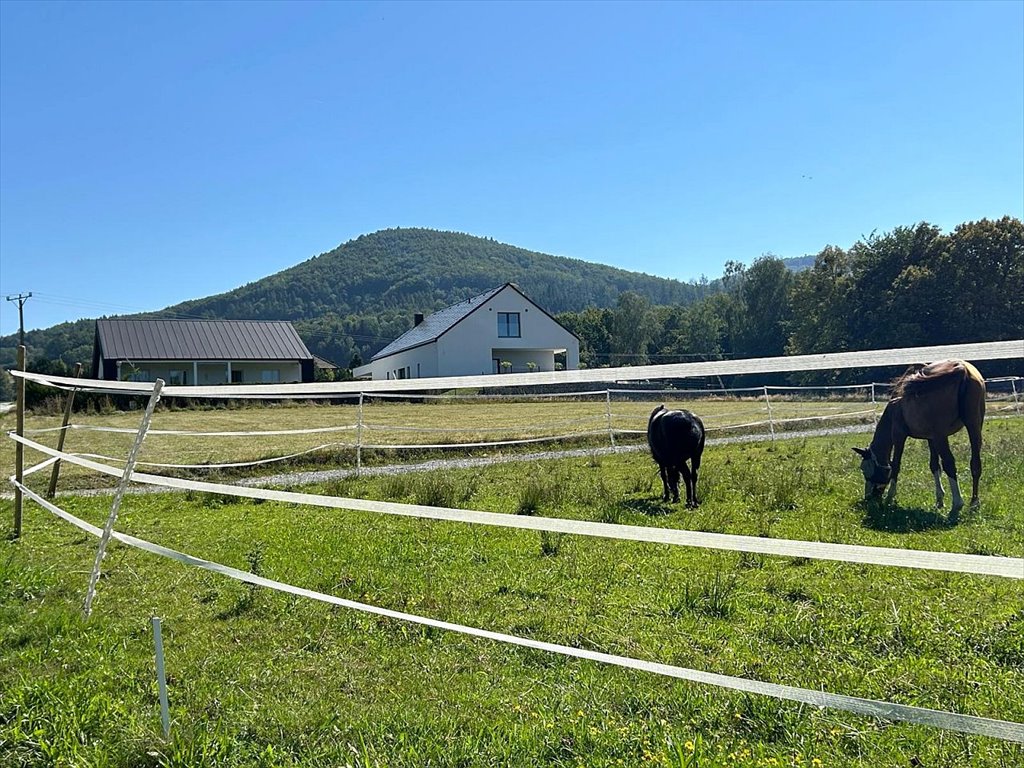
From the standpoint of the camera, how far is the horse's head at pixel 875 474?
284 inches

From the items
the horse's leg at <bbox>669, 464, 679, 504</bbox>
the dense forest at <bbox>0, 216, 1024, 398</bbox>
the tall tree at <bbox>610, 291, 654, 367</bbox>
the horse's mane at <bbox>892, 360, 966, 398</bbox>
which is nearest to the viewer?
the horse's mane at <bbox>892, 360, 966, 398</bbox>

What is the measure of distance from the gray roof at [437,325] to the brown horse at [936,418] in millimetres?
35676

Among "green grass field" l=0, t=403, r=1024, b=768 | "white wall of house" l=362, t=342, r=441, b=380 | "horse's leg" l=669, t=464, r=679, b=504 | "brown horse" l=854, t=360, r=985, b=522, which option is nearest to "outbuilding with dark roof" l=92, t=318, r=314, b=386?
"white wall of house" l=362, t=342, r=441, b=380

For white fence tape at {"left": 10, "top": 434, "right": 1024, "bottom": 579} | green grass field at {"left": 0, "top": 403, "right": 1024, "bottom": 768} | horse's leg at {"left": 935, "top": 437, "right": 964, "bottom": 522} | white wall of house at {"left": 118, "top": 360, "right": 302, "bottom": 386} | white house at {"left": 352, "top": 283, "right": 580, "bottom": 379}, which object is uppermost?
white house at {"left": 352, "top": 283, "right": 580, "bottom": 379}

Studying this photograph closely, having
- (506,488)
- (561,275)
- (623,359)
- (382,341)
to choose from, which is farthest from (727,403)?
(561,275)

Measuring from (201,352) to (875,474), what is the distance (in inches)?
1589

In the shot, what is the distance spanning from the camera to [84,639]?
12.8 feet

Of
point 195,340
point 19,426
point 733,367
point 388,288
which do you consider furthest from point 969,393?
point 388,288

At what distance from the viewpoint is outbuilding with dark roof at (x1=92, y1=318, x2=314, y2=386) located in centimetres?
3941

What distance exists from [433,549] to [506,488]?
11.7ft

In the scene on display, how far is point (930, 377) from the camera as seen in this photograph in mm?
6840

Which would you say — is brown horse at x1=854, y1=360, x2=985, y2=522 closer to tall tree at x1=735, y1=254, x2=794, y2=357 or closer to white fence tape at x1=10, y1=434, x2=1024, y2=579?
white fence tape at x1=10, y1=434, x2=1024, y2=579

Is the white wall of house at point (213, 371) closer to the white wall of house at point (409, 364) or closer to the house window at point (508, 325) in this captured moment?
→ the white wall of house at point (409, 364)

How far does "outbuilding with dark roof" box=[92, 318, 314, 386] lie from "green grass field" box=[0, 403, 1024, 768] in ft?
118
